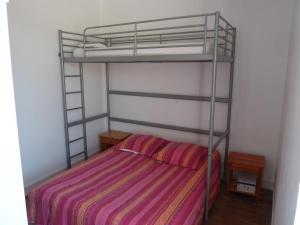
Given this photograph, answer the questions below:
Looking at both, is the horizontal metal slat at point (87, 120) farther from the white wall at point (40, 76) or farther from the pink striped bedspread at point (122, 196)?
the pink striped bedspread at point (122, 196)

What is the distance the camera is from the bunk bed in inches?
87.9

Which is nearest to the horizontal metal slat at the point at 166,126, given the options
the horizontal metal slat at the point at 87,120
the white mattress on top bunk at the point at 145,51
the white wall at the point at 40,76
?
the horizontal metal slat at the point at 87,120

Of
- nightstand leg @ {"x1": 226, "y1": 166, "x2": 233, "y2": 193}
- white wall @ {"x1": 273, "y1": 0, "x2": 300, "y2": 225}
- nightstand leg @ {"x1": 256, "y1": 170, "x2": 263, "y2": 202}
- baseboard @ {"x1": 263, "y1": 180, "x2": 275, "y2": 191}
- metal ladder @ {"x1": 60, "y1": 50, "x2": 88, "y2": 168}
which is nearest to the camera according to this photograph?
white wall @ {"x1": 273, "y1": 0, "x2": 300, "y2": 225}

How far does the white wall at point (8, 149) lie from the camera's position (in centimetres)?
65

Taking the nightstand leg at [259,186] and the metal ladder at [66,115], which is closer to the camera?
the nightstand leg at [259,186]

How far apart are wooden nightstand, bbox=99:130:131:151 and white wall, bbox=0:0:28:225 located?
282 cm

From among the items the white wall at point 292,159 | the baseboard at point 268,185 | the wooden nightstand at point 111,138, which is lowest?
the baseboard at point 268,185

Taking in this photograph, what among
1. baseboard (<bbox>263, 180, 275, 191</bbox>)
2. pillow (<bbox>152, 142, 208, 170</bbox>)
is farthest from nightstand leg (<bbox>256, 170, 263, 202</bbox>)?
pillow (<bbox>152, 142, 208, 170</bbox>)

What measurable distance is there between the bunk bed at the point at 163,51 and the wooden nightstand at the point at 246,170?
274 mm

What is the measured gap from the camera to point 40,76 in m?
2.93

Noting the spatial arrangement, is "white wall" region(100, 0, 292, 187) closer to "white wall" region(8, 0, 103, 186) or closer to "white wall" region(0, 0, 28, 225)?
"white wall" region(8, 0, 103, 186)

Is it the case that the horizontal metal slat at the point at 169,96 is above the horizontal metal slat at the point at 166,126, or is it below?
above

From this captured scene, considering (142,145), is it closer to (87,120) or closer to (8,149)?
(87,120)

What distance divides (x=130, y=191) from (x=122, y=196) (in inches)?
4.4
